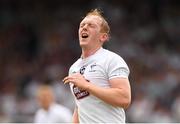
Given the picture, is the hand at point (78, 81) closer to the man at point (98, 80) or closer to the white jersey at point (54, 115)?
the man at point (98, 80)

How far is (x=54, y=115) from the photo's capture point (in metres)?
9.29

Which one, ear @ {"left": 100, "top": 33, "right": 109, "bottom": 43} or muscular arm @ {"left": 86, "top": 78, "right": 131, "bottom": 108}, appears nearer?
muscular arm @ {"left": 86, "top": 78, "right": 131, "bottom": 108}

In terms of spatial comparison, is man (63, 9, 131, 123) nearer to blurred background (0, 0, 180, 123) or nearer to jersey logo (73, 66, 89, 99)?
jersey logo (73, 66, 89, 99)

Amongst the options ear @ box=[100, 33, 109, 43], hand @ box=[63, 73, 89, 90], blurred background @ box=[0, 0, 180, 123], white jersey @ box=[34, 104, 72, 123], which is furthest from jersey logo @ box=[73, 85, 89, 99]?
blurred background @ box=[0, 0, 180, 123]

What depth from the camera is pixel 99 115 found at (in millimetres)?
5273

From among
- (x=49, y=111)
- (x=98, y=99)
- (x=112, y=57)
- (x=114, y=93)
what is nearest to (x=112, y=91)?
(x=114, y=93)

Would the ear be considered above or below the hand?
above

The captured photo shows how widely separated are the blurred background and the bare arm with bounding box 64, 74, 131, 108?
6421 millimetres

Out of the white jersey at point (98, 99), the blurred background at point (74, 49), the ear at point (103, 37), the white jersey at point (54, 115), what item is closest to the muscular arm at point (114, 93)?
the white jersey at point (98, 99)

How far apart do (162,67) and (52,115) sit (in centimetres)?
520

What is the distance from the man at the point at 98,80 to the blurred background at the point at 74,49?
6.13 meters

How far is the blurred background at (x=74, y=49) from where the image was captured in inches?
508

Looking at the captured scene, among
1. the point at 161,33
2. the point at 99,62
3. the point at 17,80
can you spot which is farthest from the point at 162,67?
the point at 99,62

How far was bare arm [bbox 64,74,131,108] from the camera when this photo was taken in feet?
16.6
